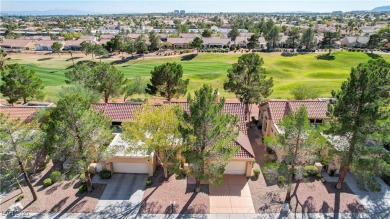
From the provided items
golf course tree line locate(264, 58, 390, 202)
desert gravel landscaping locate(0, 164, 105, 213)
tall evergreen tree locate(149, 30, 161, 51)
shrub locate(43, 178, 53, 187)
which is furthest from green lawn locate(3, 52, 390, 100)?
desert gravel landscaping locate(0, 164, 105, 213)

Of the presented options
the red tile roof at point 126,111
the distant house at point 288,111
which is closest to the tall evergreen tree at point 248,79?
the distant house at point 288,111

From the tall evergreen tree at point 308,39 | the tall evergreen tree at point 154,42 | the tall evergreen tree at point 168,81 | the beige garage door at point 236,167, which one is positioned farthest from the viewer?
the tall evergreen tree at point 154,42

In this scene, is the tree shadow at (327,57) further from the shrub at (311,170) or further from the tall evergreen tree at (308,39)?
the shrub at (311,170)

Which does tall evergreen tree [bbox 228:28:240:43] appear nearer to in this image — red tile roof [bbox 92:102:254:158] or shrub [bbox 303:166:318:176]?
red tile roof [bbox 92:102:254:158]

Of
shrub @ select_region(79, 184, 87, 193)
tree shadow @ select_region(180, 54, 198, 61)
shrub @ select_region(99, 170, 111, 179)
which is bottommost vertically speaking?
shrub @ select_region(79, 184, 87, 193)

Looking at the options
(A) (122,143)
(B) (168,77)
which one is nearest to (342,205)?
(A) (122,143)

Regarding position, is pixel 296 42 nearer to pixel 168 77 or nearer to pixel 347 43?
pixel 347 43

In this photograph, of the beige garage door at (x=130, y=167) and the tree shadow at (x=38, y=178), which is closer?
the tree shadow at (x=38, y=178)

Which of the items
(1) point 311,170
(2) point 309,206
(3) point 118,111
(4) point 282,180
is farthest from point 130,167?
(1) point 311,170
